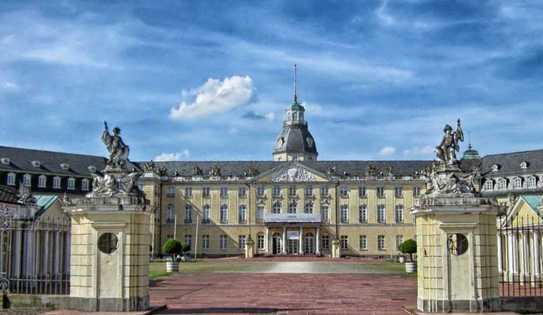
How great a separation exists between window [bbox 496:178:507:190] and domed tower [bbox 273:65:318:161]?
2876cm

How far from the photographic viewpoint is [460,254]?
21.2 meters

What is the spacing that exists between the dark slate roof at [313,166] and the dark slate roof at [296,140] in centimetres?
1127

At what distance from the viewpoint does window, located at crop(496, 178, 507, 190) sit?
286 feet

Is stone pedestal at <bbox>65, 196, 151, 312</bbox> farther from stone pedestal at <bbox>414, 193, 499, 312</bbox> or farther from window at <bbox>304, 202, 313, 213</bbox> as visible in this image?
window at <bbox>304, 202, 313, 213</bbox>

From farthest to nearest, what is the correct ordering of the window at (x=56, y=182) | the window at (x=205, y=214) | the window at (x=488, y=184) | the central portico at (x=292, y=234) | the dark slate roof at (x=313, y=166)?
the dark slate roof at (x=313, y=166) → the window at (x=205, y=214) → the central portico at (x=292, y=234) → the window at (x=488, y=184) → the window at (x=56, y=182)

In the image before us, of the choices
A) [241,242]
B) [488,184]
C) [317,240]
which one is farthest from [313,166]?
[488,184]

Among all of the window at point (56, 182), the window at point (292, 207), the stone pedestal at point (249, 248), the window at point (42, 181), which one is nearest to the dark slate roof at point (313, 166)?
the window at point (292, 207)

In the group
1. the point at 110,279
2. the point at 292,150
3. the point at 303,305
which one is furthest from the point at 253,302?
the point at 292,150

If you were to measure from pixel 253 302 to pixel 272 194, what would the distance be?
67.4 meters

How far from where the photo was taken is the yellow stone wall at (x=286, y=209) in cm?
9200

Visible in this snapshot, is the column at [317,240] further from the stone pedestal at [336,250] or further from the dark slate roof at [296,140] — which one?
the dark slate roof at [296,140]

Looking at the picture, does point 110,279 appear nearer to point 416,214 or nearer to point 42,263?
point 416,214

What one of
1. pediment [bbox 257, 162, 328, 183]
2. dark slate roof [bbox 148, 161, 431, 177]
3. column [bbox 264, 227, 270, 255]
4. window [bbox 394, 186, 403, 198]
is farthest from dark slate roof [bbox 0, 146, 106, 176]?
window [bbox 394, 186, 403, 198]

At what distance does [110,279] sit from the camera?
840 inches
